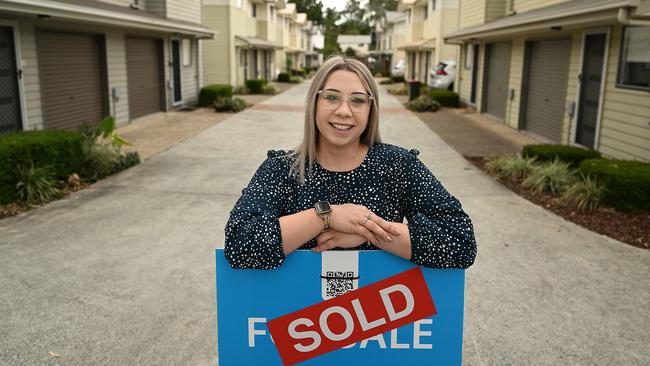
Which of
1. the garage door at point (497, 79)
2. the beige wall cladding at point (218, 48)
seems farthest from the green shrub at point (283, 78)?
the garage door at point (497, 79)

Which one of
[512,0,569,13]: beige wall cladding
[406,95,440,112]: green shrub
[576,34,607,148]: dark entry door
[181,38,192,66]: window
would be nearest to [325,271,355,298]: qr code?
[576,34,607,148]: dark entry door

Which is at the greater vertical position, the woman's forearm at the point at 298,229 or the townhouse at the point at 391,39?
the townhouse at the point at 391,39

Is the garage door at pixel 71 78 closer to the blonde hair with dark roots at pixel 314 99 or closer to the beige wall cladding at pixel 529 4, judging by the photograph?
the blonde hair with dark roots at pixel 314 99

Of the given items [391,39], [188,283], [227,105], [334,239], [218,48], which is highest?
[391,39]

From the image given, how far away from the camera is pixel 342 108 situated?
2213mm

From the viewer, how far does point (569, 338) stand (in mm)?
4305

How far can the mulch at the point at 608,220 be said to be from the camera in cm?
677

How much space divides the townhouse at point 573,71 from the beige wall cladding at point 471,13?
0.38 feet

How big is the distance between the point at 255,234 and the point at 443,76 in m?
27.4

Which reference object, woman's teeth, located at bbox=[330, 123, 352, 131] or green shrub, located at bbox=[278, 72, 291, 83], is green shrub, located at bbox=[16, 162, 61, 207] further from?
green shrub, located at bbox=[278, 72, 291, 83]

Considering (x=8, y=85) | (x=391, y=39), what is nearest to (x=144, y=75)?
(x=8, y=85)

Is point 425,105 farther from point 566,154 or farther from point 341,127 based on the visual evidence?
point 341,127

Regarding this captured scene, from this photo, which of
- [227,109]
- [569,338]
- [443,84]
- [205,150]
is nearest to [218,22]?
[227,109]

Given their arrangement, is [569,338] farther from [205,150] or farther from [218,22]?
[218,22]
